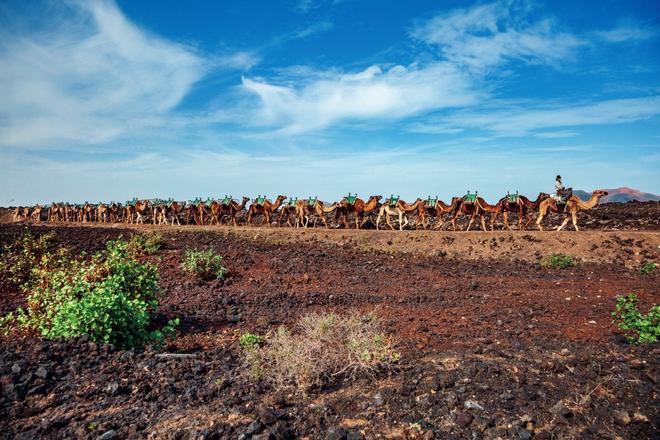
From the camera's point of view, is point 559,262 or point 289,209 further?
point 289,209

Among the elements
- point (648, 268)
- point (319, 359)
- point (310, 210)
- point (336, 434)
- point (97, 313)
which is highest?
point (310, 210)

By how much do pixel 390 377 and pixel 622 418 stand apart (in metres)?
2.18

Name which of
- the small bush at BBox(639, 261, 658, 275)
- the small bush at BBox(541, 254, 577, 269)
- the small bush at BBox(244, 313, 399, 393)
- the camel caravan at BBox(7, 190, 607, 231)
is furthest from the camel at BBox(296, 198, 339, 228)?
the small bush at BBox(244, 313, 399, 393)

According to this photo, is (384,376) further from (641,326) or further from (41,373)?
(641,326)

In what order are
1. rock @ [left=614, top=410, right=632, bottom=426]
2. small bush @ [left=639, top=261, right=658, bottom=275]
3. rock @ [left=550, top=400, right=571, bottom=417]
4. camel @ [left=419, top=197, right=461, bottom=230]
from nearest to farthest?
rock @ [left=614, top=410, right=632, bottom=426]
rock @ [left=550, top=400, right=571, bottom=417]
small bush @ [left=639, top=261, right=658, bottom=275]
camel @ [left=419, top=197, right=461, bottom=230]

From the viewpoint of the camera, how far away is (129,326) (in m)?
6.36

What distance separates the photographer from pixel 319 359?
16.7 feet

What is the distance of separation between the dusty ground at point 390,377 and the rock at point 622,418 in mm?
16

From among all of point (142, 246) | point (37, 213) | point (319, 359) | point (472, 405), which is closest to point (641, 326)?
point (472, 405)

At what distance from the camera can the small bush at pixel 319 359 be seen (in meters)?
4.88

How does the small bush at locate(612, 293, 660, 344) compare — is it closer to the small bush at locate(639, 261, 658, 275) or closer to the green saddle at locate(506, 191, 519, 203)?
the small bush at locate(639, 261, 658, 275)

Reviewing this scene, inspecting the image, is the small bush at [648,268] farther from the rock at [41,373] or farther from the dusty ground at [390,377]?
the rock at [41,373]

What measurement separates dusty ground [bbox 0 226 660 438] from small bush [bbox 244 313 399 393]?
179mm

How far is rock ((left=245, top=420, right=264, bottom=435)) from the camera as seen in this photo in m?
3.95
